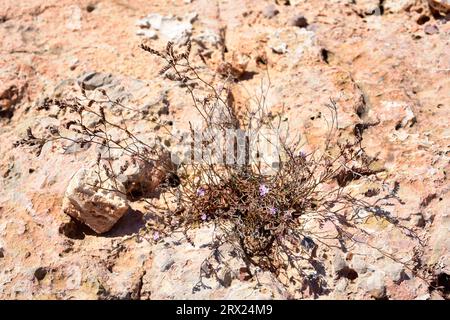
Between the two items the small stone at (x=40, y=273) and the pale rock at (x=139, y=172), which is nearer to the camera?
the small stone at (x=40, y=273)

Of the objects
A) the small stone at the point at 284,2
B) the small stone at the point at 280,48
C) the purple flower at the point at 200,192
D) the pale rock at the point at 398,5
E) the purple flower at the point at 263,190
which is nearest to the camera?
the purple flower at the point at 263,190

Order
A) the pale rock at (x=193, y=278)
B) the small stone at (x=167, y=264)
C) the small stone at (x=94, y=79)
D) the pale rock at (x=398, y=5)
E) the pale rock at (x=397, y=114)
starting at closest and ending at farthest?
1. the pale rock at (x=193, y=278)
2. the small stone at (x=167, y=264)
3. the pale rock at (x=397, y=114)
4. the small stone at (x=94, y=79)
5. the pale rock at (x=398, y=5)

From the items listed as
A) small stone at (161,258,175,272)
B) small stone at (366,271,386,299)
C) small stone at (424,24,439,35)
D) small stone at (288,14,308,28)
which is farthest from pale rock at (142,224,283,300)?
small stone at (424,24,439,35)

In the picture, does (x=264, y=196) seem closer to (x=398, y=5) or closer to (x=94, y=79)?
(x=94, y=79)

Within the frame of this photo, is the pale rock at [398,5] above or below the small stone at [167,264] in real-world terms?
above

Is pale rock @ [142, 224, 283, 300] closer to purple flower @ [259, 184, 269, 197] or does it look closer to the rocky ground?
the rocky ground

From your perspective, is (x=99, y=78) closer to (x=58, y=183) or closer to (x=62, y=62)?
(x=62, y=62)

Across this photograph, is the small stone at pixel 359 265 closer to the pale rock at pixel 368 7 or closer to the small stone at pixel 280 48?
the small stone at pixel 280 48

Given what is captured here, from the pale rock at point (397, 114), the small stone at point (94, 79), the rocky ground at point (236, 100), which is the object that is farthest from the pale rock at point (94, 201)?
the pale rock at point (397, 114)
